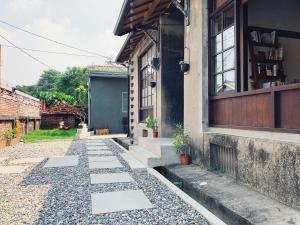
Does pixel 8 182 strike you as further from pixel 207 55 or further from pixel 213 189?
pixel 207 55

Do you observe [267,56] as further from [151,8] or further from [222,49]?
[151,8]

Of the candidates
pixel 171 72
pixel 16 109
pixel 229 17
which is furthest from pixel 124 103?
pixel 229 17

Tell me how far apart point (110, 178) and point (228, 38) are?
10.2ft

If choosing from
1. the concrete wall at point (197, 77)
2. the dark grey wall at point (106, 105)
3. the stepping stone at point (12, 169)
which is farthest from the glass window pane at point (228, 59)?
the dark grey wall at point (106, 105)

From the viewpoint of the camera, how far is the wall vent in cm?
390

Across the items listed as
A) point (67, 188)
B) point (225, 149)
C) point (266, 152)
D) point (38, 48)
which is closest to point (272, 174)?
point (266, 152)

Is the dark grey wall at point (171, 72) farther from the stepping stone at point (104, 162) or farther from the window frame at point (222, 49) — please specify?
the window frame at point (222, 49)

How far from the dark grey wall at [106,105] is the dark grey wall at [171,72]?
10156 millimetres

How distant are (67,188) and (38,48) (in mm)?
20662

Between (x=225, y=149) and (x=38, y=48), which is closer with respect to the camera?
(x=225, y=149)

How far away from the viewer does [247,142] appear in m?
3.46

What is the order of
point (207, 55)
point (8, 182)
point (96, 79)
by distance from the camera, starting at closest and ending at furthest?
point (8, 182) → point (207, 55) → point (96, 79)

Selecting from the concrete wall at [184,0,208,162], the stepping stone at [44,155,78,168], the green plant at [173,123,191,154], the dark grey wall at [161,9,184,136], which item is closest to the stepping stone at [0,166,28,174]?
the stepping stone at [44,155,78,168]

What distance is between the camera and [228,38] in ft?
14.1
